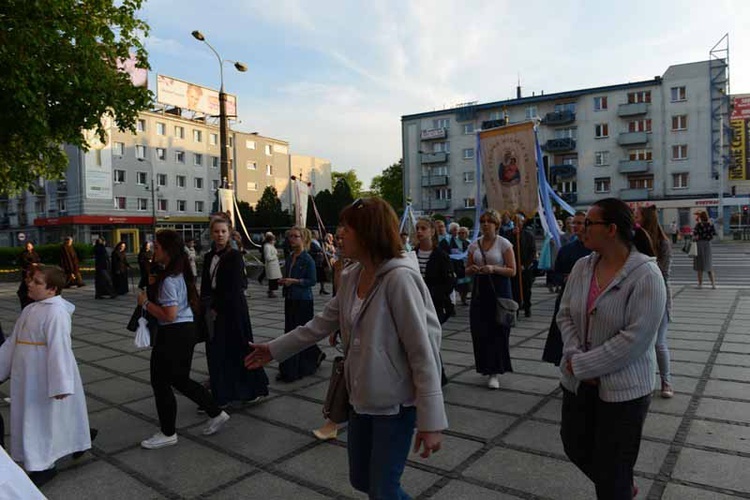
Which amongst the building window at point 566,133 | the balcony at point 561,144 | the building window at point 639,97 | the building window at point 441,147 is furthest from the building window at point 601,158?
the building window at point 441,147

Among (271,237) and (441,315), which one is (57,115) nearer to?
(271,237)

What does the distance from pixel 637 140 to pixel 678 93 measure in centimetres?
504

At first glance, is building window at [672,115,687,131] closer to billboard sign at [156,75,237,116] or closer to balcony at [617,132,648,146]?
balcony at [617,132,648,146]

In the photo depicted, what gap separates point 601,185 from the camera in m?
50.1

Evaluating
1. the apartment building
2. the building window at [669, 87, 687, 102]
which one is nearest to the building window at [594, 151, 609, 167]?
the apartment building

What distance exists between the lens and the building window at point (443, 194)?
5739cm

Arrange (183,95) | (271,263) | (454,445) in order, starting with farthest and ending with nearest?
(183,95)
(271,263)
(454,445)

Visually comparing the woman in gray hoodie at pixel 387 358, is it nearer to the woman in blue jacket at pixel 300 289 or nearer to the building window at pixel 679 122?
the woman in blue jacket at pixel 300 289

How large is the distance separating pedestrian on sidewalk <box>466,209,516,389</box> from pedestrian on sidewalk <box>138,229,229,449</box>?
284 cm

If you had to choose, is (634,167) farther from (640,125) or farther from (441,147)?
(441,147)

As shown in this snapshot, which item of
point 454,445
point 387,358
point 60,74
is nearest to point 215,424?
point 454,445

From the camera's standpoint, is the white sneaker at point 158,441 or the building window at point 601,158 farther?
the building window at point 601,158

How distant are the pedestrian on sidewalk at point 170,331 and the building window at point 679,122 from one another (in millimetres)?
51832

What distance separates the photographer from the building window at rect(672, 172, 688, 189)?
153 ft
